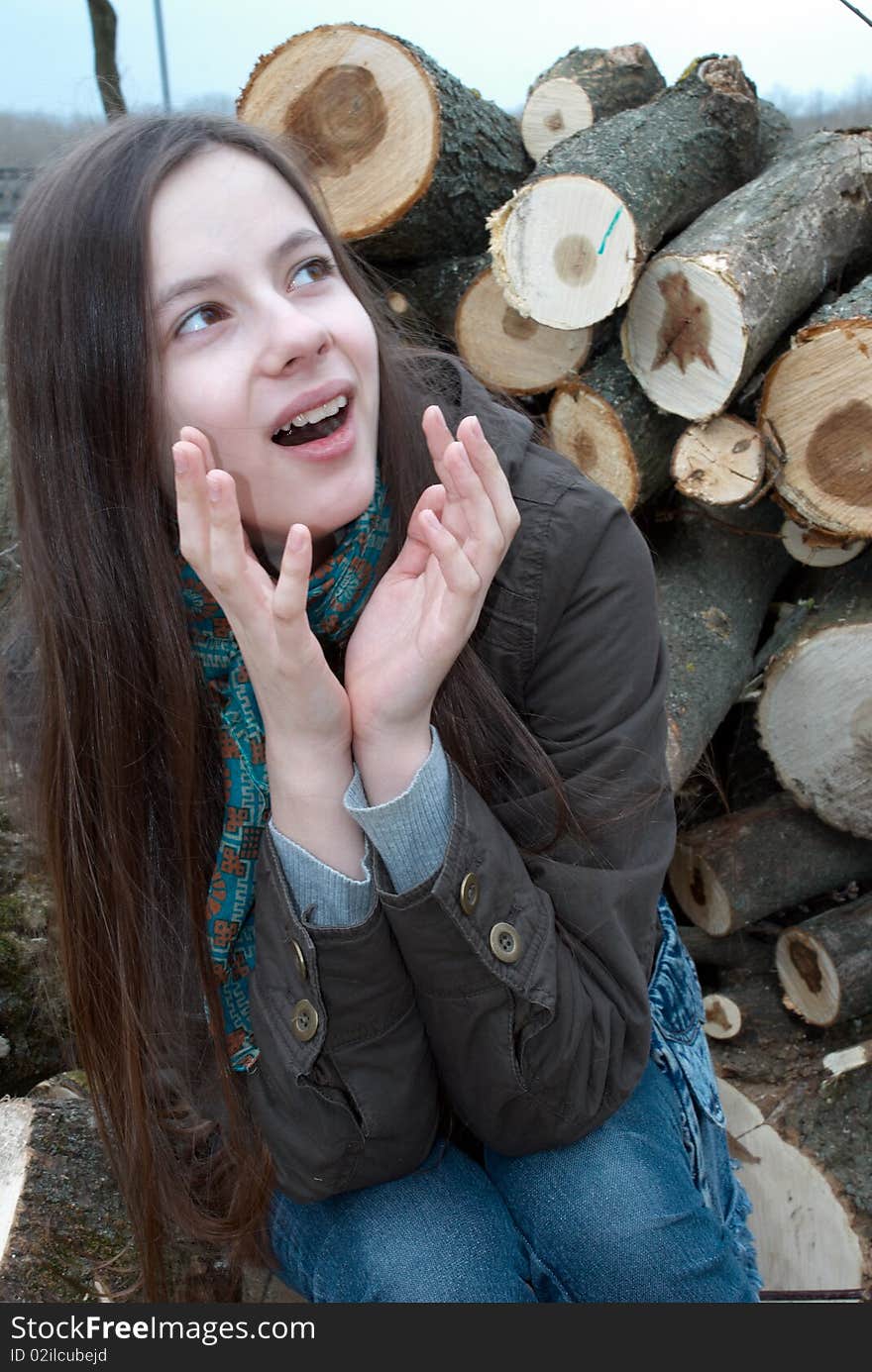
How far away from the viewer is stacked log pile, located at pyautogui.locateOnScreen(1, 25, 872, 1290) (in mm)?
1794

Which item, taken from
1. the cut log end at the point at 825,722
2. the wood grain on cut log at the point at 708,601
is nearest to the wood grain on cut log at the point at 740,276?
the wood grain on cut log at the point at 708,601

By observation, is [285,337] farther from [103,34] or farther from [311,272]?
[103,34]

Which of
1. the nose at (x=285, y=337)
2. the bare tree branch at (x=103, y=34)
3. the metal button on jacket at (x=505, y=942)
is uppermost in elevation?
the bare tree branch at (x=103, y=34)

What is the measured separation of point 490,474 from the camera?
1061mm

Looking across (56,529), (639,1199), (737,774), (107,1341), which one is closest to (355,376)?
(56,529)

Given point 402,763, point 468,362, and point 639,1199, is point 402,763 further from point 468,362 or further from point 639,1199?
point 468,362

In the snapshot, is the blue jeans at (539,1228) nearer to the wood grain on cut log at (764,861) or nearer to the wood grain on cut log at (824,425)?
the wood grain on cut log at (764,861)

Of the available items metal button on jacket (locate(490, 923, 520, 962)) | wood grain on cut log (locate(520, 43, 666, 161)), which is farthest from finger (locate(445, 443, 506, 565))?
wood grain on cut log (locate(520, 43, 666, 161))

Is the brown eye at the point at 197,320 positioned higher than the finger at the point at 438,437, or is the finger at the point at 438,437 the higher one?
the brown eye at the point at 197,320

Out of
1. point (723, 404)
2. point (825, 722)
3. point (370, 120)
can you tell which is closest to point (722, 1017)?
point (825, 722)

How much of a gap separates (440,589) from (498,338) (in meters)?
1.17

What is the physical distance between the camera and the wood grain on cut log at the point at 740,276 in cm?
179

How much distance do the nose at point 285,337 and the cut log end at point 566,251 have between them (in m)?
0.90

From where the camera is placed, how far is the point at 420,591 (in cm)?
116
